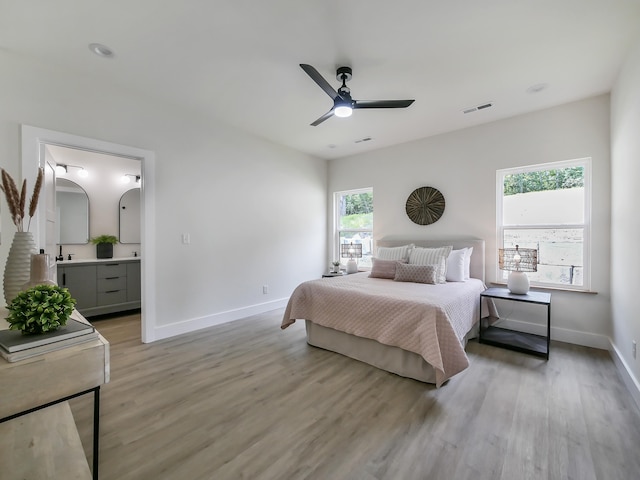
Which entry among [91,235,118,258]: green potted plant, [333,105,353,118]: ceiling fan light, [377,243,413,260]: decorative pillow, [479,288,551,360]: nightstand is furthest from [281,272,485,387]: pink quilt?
[91,235,118,258]: green potted plant

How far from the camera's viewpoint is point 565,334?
3.25 metres

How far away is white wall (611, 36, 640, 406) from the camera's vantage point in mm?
2129

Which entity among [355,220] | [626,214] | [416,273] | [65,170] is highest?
[65,170]

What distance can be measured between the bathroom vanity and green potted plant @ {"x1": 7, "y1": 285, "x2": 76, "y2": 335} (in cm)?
368

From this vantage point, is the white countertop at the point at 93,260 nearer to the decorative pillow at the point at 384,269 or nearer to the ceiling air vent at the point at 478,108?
the decorative pillow at the point at 384,269

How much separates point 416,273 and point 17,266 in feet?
11.3

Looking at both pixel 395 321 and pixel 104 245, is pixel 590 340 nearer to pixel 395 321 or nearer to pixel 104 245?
pixel 395 321

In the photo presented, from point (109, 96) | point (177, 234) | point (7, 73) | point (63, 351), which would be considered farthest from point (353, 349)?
point (7, 73)

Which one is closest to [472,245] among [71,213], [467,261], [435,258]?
[467,261]

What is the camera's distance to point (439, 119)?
3.71 meters

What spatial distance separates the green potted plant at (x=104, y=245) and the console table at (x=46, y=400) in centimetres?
Result: 343

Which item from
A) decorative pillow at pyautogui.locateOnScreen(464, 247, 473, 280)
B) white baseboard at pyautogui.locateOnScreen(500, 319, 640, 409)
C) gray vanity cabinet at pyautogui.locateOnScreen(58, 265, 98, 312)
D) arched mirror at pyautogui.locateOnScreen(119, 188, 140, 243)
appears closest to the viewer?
white baseboard at pyautogui.locateOnScreen(500, 319, 640, 409)

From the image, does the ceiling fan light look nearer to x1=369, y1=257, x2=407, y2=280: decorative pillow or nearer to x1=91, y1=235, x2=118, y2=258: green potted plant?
x1=369, y1=257, x2=407, y2=280: decorative pillow

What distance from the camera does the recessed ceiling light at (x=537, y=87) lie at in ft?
9.37
